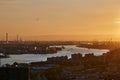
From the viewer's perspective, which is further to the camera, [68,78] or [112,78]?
[68,78]

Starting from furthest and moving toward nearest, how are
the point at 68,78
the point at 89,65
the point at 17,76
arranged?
the point at 89,65
the point at 68,78
the point at 17,76

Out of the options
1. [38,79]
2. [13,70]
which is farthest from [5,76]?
[38,79]

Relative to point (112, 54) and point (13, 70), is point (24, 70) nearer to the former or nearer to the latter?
point (13, 70)

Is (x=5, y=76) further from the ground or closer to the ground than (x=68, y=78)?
further from the ground

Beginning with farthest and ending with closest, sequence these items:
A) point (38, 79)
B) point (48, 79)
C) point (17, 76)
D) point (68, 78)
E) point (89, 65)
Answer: point (89, 65) → point (68, 78) → point (48, 79) → point (38, 79) → point (17, 76)

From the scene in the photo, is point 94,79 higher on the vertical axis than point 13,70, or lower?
lower

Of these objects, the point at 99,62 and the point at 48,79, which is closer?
the point at 48,79

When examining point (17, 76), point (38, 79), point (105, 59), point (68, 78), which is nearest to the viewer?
point (17, 76)

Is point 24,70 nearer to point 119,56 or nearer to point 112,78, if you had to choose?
point 112,78

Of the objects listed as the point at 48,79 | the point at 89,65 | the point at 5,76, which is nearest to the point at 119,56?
the point at 89,65
